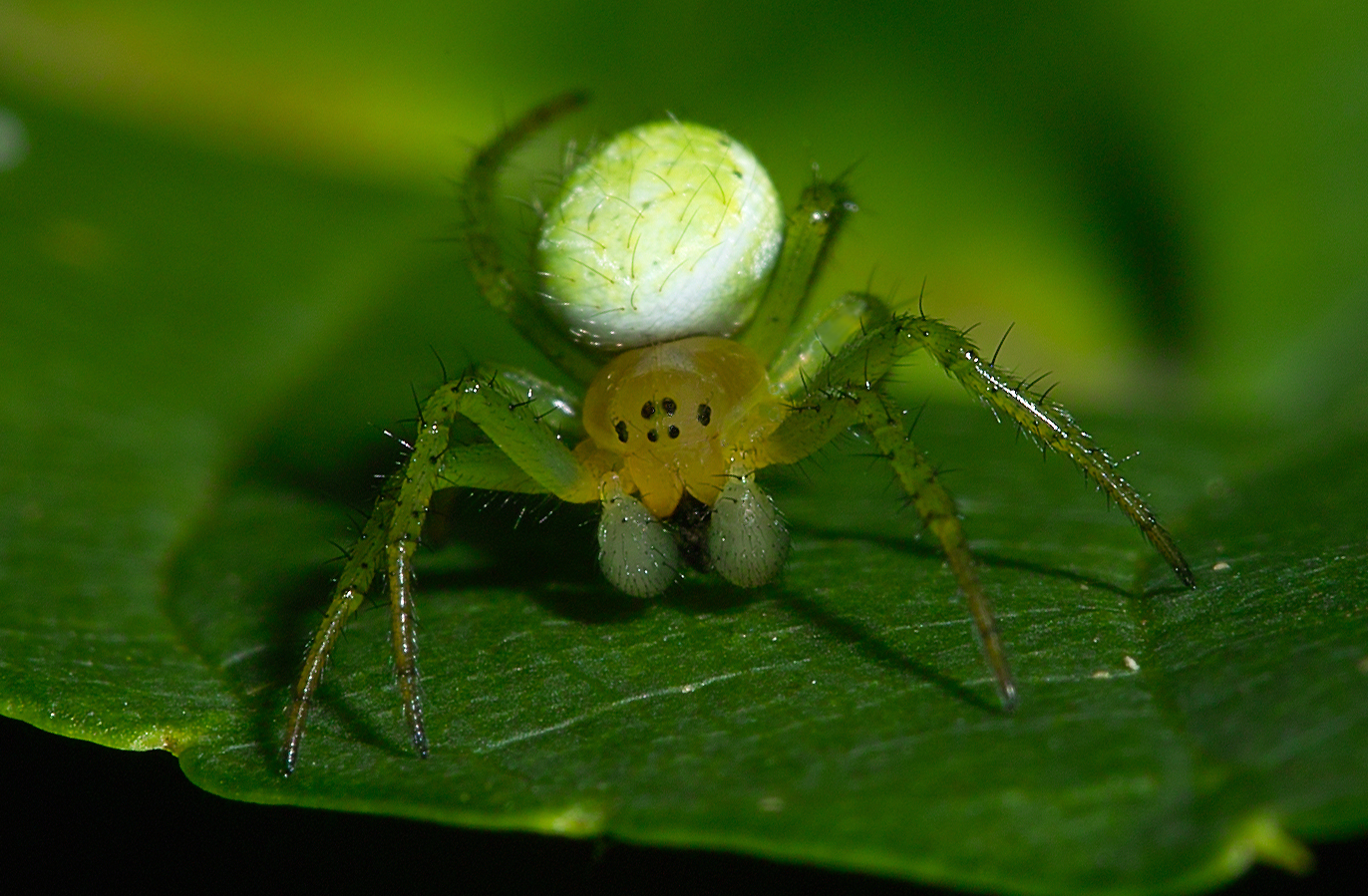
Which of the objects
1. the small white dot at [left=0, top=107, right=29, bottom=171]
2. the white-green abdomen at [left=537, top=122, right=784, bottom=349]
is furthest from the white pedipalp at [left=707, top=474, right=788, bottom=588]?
the small white dot at [left=0, top=107, right=29, bottom=171]

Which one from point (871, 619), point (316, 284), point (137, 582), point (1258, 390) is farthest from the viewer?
point (316, 284)

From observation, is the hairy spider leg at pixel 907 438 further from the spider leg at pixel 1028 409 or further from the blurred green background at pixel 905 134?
the blurred green background at pixel 905 134

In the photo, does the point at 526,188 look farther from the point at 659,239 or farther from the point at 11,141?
the point at 659,239

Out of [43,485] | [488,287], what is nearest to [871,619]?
[488,287]

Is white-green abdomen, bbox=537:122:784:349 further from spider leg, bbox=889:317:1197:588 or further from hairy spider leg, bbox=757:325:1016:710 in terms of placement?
spider leg, bbox=889:317:1197:588

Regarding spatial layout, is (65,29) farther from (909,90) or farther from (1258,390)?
(1258,390)

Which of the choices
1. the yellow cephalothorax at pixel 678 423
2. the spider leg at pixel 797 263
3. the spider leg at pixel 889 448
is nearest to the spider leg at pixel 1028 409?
the spider leg at pixel 889 448
